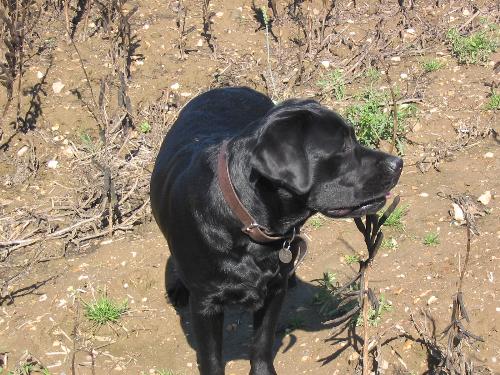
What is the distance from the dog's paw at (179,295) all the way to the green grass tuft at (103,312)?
35cm

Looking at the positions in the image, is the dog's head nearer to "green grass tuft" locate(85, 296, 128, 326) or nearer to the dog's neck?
the dog's neck

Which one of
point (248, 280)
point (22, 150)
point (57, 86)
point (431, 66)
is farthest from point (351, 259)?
point (57, 86)

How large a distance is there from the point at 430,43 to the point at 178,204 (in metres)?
4.47

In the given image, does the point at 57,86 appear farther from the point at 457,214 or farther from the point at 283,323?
the point at 457,214

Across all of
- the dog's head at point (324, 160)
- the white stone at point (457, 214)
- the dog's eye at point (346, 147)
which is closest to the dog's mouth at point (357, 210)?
the dog's head at point (324, 160)

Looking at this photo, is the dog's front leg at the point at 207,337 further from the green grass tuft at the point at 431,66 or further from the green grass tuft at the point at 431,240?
the green grass tuft at the point at 431,66

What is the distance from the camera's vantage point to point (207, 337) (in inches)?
159

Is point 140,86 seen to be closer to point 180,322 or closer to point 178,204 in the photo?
point 180,322

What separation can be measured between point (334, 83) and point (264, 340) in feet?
10.8

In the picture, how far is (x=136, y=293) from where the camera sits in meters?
5.18

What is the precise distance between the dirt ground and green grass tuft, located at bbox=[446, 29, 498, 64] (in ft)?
0.29

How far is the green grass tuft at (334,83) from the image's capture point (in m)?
6.83

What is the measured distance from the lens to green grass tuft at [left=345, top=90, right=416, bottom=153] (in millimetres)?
6078

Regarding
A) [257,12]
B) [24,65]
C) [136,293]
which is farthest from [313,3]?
[136,293]
